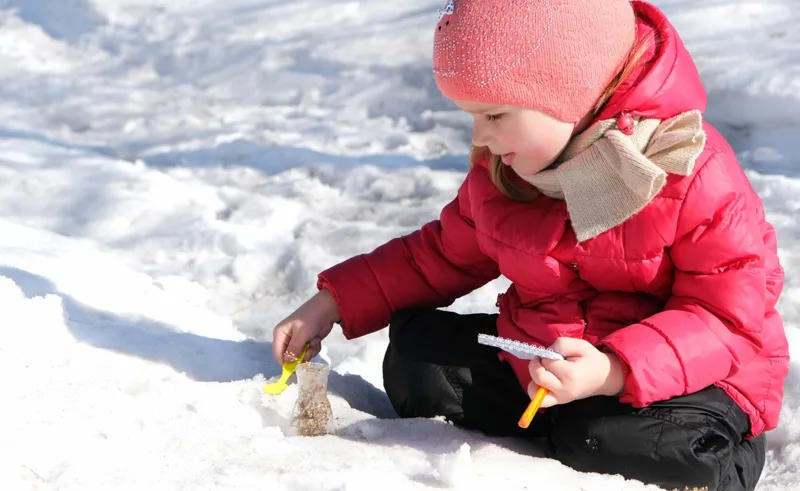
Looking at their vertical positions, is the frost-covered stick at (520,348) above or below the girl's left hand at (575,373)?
above

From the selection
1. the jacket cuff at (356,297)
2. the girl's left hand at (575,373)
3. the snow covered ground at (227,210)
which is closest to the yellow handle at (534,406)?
the girl's left hand at (575,373)

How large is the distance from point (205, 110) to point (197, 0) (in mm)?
2280

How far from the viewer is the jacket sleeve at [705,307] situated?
1.74m

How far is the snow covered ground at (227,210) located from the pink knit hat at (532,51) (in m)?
0.67

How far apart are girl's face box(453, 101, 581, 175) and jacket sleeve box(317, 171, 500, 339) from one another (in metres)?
0.45

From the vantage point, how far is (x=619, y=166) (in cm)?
178

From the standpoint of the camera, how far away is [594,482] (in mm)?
1768

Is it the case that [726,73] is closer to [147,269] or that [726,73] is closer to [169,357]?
[147,269]

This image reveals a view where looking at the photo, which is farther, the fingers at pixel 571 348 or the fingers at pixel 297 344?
the fingers at pixel 297 344

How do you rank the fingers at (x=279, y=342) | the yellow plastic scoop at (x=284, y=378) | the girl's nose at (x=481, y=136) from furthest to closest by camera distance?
the fingers at (x=279, y=342)
the yellow plastic scoop at (x=284, y=378)
the girl's nose at (x=481, y=136)

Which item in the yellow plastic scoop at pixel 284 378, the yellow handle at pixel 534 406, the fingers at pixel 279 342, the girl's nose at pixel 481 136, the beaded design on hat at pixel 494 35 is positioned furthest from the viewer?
the fingers at pixel 279 342

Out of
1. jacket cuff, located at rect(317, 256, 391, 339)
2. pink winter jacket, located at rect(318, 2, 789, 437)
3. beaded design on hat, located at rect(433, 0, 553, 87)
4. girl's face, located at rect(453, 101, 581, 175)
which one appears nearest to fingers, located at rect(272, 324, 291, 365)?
jacket cuff, located at rect(317, 256, 391, 339)

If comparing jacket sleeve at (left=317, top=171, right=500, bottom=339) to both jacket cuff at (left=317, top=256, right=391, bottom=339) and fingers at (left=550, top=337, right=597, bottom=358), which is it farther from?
fingers at (left=550, top=337, right=597, bottom=358)

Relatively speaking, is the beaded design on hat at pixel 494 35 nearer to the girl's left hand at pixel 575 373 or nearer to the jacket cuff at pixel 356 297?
the girl's left hand at pixel 575 373
